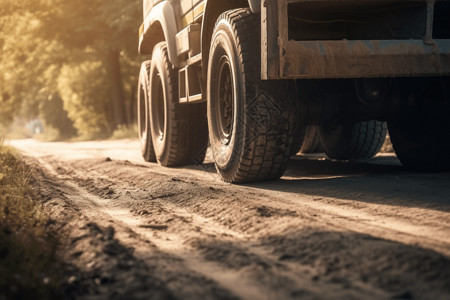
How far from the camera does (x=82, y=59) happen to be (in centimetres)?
2309

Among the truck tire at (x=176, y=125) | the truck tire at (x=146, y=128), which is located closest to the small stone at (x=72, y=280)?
the truck tire at (x=176, y=125)

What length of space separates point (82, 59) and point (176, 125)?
16.4 meters

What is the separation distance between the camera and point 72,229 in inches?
147

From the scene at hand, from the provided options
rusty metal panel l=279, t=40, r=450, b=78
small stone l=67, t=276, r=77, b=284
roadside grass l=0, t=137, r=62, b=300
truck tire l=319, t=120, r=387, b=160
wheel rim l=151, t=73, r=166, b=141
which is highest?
rusty metal panel l=279, t=40, r=450, b=78

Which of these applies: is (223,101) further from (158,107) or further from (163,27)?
(158,107)

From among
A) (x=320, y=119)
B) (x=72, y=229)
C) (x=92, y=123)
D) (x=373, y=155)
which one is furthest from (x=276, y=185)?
(x=92, y=123)

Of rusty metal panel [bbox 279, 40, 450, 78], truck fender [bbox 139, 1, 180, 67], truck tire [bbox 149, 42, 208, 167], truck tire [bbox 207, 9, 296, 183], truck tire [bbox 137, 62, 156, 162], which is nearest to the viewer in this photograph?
rusty metal panel [bbox 279, 40, 450, 78]

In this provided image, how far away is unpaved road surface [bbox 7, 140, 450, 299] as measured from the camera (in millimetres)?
2477

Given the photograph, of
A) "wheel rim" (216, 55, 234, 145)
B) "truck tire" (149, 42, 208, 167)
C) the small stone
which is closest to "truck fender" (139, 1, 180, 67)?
"truck tire" (149, 42, 208, 167)

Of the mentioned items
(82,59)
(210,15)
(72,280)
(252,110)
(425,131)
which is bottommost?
(72,280)

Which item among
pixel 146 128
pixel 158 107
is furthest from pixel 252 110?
pixel 146 128

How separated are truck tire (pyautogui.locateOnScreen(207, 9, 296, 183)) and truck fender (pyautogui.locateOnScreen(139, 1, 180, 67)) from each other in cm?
176

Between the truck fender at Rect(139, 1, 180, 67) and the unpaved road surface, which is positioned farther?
the truck fender at Rect(139, 1, 180, 67)

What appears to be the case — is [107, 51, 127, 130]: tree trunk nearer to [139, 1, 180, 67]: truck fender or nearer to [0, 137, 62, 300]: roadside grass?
[139, 1, 180, 67]: truck fender
